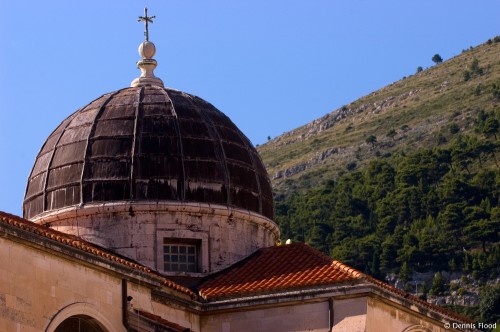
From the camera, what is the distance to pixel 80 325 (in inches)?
1379

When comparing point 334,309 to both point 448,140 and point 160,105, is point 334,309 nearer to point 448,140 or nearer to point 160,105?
point 160,105

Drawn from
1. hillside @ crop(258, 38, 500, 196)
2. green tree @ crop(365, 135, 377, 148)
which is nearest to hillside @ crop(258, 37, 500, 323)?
green tree @ crop(365, 135, 377, 148)

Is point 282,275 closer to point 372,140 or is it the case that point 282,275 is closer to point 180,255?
point 180,255

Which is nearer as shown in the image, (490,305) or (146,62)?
(146,62)

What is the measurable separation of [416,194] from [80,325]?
102080 millimetres

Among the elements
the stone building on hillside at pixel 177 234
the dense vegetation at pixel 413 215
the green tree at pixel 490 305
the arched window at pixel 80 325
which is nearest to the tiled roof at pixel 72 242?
the stone building on hillside at pixel 177 234

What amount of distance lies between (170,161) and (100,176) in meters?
1.85

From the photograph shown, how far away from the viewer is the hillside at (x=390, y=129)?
172m

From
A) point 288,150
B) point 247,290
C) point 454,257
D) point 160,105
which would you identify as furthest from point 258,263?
point 288,150

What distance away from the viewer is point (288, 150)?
195 metres

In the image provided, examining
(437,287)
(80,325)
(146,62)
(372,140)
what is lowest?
(80,325)

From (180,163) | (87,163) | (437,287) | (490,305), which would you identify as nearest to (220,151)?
(180,163)

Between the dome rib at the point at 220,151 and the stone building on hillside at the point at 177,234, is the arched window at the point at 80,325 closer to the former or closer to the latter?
the stone building on hillside at the point at 177,234

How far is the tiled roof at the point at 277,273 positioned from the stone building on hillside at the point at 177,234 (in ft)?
0.13
